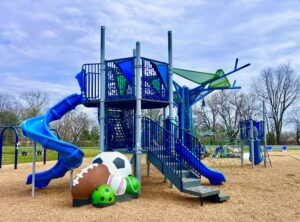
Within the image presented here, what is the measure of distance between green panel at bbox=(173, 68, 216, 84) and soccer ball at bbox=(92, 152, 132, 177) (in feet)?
33.4

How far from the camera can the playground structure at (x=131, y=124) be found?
8109 mm

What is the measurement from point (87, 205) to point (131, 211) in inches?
44.6

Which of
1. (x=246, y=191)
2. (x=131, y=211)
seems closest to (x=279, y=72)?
(x=246, y=191)

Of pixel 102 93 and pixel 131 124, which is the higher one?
pixel 102 93

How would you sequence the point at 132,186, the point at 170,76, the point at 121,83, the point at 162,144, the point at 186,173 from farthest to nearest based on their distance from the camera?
the point at 170,76
the point at 121,83
the point at 162,144
the point at 186,173
the point at 132,186

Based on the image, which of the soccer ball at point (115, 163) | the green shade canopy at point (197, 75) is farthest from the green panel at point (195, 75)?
the soccer ball at point (115, 163)

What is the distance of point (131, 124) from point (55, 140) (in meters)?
2.90

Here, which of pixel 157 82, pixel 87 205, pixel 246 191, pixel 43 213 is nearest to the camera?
pixel 43 213

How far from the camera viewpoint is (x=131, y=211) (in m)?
6.46

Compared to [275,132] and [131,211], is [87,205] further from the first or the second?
[275,132]

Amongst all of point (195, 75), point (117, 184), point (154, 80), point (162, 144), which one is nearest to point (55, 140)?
point (117, 184)

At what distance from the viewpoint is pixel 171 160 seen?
8.55 meters

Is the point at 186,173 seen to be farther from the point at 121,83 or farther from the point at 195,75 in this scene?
the point at 195,75

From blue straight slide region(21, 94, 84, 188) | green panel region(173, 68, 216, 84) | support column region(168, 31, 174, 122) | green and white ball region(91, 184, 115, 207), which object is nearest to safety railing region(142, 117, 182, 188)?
support column region(168, 31, 174, 122)
